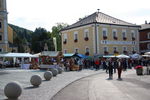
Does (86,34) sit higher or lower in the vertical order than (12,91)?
higher

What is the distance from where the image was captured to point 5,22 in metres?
60.6

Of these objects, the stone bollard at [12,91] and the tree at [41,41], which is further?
the tree at [41,41]

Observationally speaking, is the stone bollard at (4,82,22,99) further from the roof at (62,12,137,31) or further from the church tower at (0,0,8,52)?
the church tower at (0,0,8,52)

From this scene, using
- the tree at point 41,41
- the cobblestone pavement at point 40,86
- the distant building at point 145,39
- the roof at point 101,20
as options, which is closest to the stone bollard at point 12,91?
the cobblestone pavement at point 40,86

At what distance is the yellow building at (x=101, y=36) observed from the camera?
48906mm

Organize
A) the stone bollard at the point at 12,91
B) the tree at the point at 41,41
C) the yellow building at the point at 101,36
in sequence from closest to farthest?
the stone bollard at the point at 12,91, the yellow building at the point at 101,36, the tree at the point at 41,41

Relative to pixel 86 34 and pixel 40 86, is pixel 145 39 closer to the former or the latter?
pixel 86 34

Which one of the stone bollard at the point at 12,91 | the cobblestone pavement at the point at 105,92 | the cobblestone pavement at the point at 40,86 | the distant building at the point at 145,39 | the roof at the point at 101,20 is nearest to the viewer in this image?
the stone bollard at the point at 12,91

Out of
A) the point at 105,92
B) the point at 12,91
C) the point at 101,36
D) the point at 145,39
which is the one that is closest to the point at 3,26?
the point at 101,36

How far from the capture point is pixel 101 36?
163 ft

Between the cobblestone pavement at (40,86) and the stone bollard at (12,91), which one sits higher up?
the stone bollard at (12,91)

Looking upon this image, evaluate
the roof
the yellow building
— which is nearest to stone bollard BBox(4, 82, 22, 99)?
the yellow building

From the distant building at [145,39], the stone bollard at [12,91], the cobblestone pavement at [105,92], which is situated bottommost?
the cobblestone pavement at [105,92]

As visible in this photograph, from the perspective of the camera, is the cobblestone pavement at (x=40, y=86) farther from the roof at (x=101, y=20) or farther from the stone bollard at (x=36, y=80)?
the roof at (x=101, y=20)
